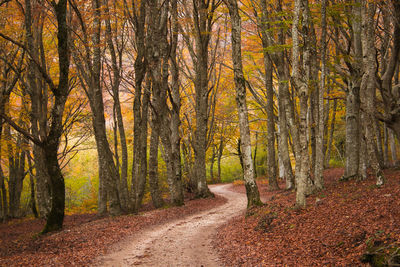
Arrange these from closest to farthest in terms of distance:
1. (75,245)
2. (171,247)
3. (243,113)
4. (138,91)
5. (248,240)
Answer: (248,240), (171,247), (75,245), (243,113), (138,91)

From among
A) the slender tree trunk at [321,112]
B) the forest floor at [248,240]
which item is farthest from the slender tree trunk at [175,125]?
the slender tree trunk at [321,112]

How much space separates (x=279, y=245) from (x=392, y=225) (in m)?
2.17

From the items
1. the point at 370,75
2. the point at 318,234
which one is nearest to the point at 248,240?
the point at 318,234

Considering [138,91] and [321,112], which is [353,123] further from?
[138,91]

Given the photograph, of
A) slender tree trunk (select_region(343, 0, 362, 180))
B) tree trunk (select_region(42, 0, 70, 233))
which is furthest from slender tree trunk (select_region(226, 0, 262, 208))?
tree trunk (select_region(42, 0, 70, 233))

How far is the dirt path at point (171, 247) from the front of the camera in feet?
21.7

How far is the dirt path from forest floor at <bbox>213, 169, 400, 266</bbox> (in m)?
0.40

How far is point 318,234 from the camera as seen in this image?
6230mm

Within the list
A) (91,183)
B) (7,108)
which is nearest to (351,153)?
(7,108)

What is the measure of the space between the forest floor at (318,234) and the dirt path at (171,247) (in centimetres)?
40

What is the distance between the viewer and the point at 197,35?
17.2 metres

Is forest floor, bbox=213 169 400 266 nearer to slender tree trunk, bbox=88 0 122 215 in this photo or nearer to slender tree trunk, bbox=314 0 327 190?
slender tree trunk, bbox=314 0 327 190

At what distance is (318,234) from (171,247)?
3.56 metres

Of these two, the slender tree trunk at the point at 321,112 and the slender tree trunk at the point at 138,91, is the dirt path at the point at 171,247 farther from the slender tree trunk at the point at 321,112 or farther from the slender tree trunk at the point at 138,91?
the slender tree trunk at the point at 321,112
